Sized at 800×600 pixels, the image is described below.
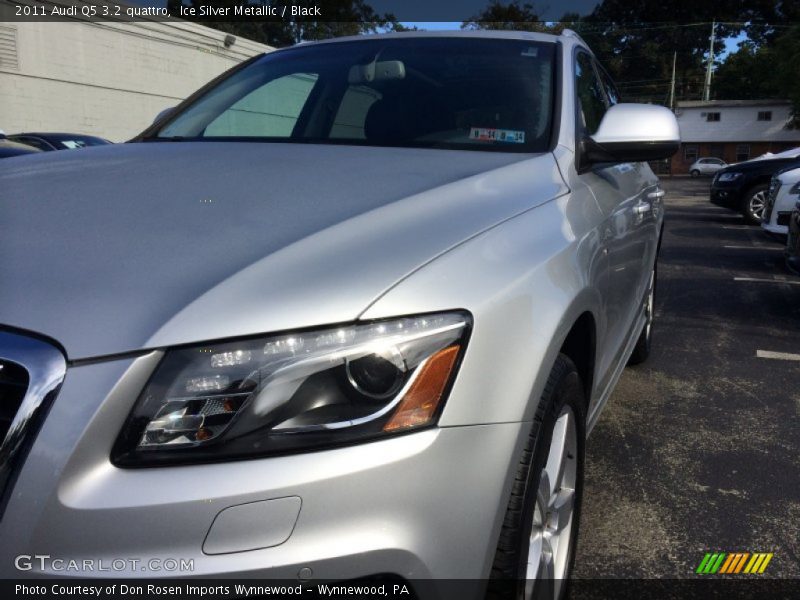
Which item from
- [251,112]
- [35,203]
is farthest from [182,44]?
[35,203]

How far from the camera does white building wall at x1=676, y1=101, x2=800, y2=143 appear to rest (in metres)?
51.2

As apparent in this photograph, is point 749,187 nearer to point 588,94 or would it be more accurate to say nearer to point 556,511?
point 588,94

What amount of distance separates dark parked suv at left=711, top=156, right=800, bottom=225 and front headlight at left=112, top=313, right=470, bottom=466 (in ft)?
42.2

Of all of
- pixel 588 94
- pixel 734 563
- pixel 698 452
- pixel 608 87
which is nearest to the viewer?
pixel 734 563

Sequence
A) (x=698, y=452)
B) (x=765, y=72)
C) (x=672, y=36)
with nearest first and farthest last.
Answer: (x=698, y=452) < (x=765, y=72) < (x=672, y=36)

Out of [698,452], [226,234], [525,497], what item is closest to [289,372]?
[226,234]

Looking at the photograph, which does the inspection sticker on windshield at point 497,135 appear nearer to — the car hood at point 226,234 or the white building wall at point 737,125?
the car hood at point 226,234

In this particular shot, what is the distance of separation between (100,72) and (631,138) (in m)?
18.1

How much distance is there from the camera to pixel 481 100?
2500mm

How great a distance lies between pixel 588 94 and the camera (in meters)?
3.00

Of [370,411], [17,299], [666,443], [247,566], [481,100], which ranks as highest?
[481,100]

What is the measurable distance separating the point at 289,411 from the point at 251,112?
201 centimetres

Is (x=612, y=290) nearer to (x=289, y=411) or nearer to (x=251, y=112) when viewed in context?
(x=289, y=411)

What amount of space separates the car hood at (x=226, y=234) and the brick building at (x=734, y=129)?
5350 centimetres
